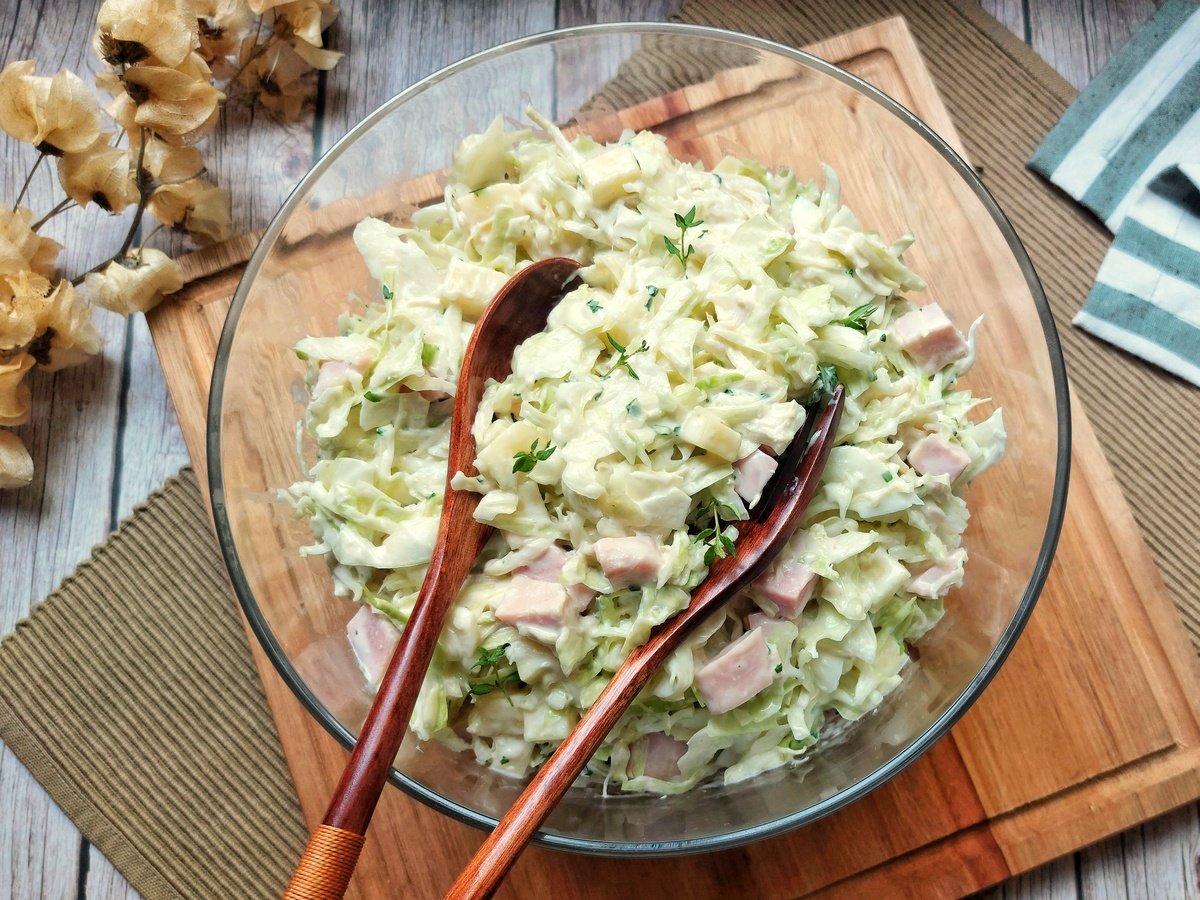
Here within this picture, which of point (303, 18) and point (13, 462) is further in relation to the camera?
point (303, 18)

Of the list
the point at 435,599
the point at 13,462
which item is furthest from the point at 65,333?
the point at 435,599

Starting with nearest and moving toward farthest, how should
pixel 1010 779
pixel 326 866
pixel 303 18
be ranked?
pixel 326 866, pixel 1010 779, pixel 303 18

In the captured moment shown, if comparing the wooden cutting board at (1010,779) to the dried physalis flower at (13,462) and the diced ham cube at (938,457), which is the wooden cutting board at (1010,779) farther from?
the dried physalis flower at (13,462)

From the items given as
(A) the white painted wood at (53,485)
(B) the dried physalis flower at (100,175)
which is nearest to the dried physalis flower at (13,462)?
(A) the white painted wood at (53,485)

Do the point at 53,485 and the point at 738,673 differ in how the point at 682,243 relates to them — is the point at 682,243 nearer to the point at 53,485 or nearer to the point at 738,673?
the point at 738,673

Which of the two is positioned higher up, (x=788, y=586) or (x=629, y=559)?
(x=629, y=559)

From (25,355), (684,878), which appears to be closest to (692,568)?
(684,878)
